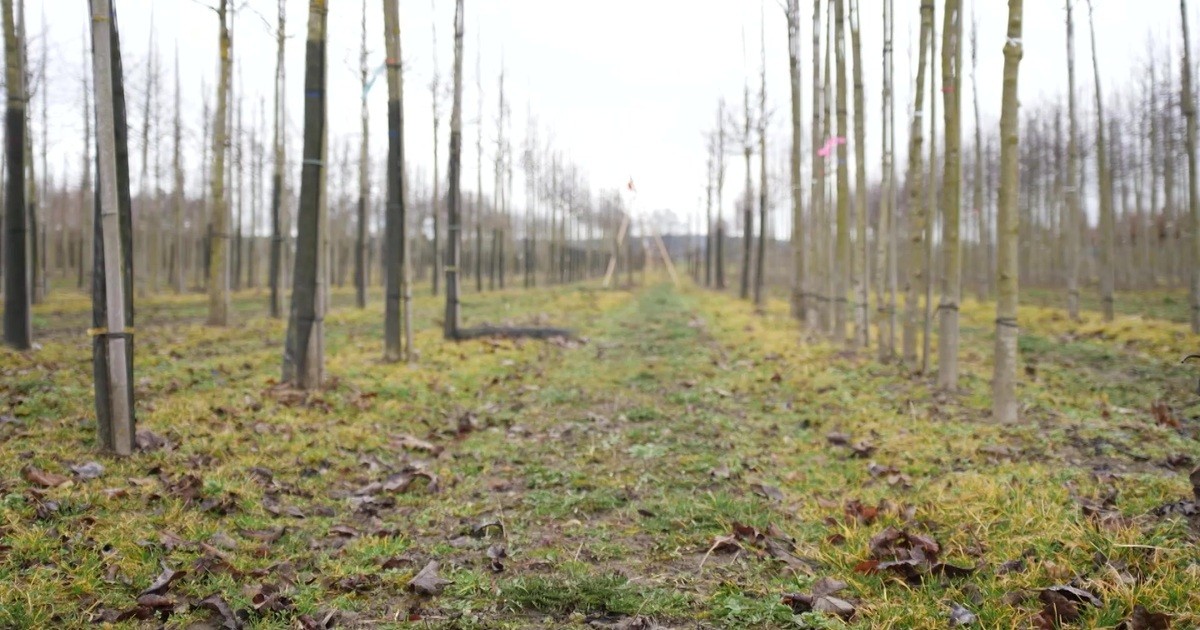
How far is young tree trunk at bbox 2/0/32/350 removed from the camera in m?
10.4

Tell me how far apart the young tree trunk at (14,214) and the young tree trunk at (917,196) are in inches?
439

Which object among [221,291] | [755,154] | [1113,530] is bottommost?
[1113,530]

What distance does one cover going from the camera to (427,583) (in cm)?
364

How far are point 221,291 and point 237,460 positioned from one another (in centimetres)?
1121

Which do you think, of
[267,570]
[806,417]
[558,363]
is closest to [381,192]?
[558,363]

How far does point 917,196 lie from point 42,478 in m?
9.27

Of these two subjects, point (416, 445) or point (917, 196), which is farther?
point (917, 196)

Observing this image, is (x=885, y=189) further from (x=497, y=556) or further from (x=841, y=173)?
(x=497, y=556)

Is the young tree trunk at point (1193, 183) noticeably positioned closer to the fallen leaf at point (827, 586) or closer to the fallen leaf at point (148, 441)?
the fallen leaf at point (827, 586)

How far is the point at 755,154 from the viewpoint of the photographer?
1085 inches

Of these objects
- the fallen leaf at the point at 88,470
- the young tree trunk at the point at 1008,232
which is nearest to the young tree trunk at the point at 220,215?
the fallen leaf at the point at 88,470

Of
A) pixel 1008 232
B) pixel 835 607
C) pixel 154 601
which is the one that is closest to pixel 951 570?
pixel 835 607

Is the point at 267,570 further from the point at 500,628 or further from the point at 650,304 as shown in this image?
the point at 650,304

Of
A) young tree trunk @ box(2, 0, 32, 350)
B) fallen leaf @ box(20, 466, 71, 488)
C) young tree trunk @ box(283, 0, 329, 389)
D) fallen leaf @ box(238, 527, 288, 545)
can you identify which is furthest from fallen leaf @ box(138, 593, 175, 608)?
young tree trunk @ box(2, 0, 32, 350)
